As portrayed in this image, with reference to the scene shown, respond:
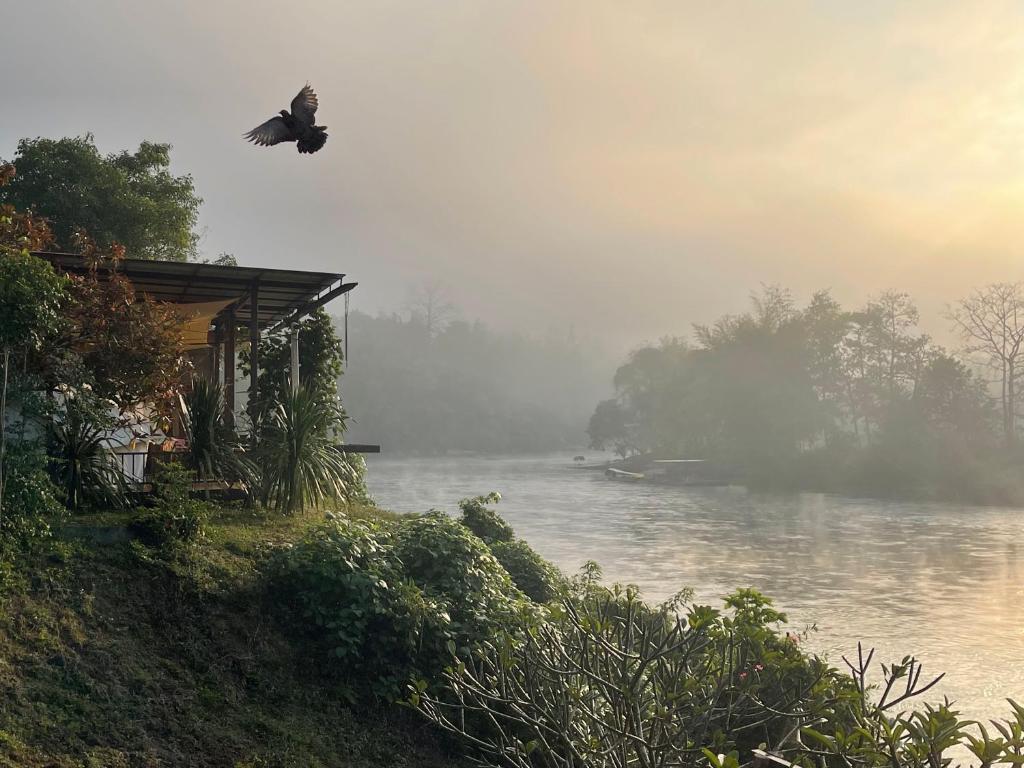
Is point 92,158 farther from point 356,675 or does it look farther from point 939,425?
point 939,425

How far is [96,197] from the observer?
18.6 m

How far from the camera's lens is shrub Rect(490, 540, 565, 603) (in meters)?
9.49

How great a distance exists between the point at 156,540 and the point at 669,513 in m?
23.4

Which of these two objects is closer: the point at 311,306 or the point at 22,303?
Answer: the point at 22,303

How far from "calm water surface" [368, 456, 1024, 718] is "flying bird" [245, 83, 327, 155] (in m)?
6.28

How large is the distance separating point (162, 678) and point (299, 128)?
5728mm

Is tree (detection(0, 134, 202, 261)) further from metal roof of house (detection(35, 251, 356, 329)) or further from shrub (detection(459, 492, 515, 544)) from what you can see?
shrub (detection(459, 492, 515, 544))

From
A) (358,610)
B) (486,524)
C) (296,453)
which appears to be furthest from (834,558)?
(358,610)

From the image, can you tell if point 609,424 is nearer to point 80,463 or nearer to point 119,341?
point 119,341

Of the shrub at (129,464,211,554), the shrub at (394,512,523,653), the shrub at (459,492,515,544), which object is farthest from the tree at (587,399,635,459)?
the shrub at (129,464,211,554)

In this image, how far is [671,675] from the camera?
349cm

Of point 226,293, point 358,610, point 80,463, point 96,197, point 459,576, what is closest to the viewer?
point 358,610

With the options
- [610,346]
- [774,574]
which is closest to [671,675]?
[774,574]

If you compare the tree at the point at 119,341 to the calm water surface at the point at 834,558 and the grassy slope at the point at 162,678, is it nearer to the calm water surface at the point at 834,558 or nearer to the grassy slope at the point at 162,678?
the grassy slope at the point at 162,678
